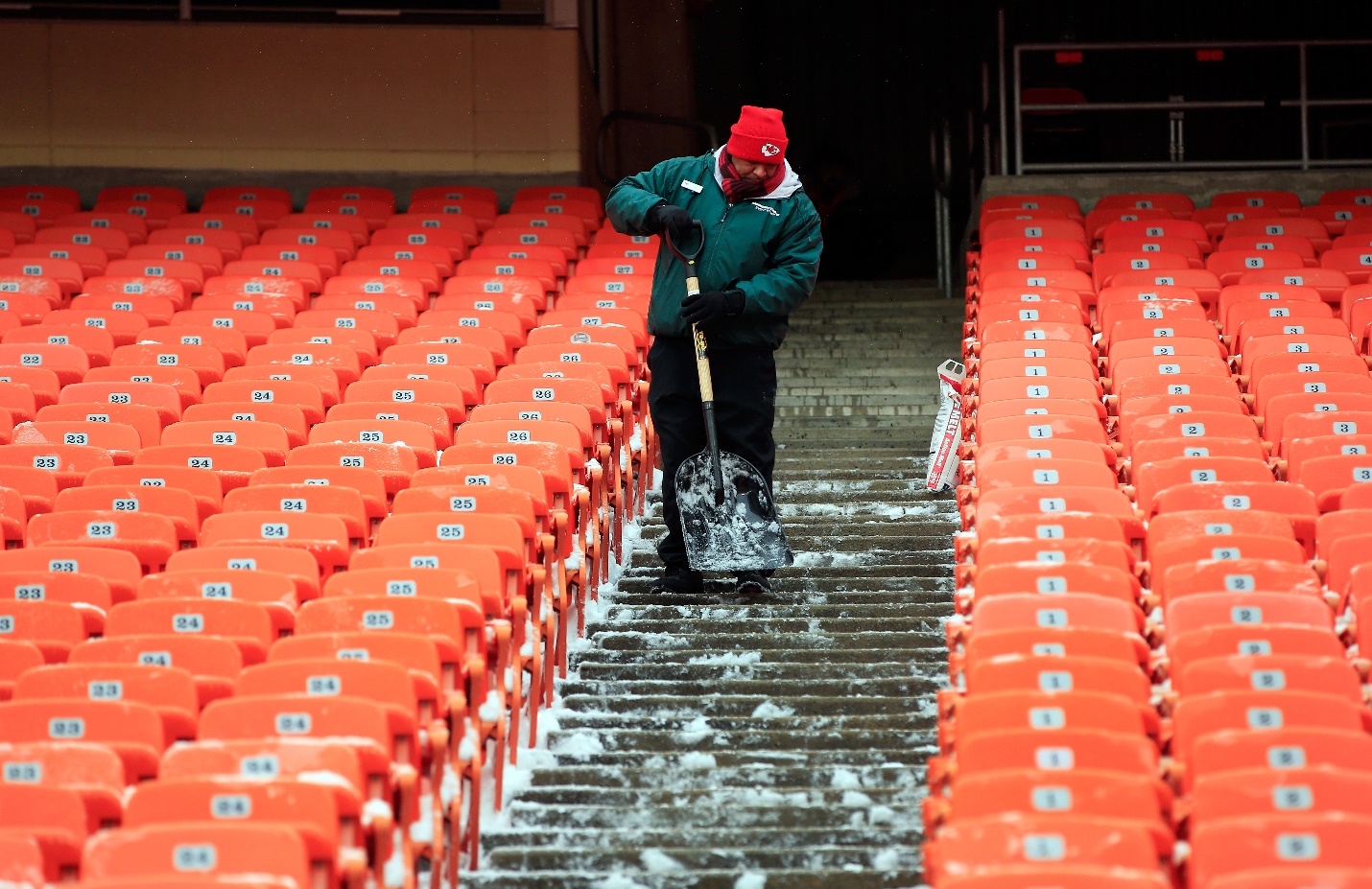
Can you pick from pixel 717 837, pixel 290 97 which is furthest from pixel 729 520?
pixel 290 97

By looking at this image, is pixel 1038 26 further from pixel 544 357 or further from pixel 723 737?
pixel 723 737

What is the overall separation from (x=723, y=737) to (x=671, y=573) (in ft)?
4.66

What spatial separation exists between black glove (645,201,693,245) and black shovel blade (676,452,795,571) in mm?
885

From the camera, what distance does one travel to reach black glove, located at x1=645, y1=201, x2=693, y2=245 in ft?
21.7

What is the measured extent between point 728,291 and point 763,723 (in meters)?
1.85

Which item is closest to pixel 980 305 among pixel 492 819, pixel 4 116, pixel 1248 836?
pixel 492 819

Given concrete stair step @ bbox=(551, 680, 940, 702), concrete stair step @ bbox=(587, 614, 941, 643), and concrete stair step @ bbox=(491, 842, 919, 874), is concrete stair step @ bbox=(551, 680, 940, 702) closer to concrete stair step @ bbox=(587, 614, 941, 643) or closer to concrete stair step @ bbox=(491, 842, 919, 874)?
concrete stair step @ bbox=(587, 614, 941, 643)

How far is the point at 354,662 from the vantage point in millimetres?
4535

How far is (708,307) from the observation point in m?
6.53

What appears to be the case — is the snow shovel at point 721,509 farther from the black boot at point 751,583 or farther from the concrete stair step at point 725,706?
the concrete stair step at point 725,706

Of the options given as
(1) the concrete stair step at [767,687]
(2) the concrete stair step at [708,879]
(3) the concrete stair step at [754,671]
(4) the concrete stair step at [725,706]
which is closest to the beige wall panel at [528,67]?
(3) the concrete stair step at [754,671]

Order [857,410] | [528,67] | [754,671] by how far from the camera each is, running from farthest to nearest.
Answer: [528,67]
[857,410]
[754,671]

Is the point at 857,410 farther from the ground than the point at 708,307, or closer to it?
farther from the ground

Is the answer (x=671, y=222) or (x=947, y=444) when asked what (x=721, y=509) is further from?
(x=947, y=444)
